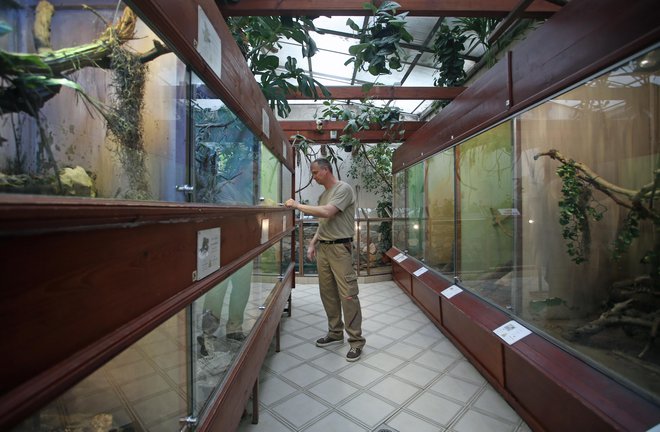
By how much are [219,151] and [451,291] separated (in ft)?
8.22

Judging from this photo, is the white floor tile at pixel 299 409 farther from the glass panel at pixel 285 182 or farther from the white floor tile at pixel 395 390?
the glass panel at pixel 285 182

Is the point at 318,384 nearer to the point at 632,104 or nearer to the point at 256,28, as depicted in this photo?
the point at 632,104

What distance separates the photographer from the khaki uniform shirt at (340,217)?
2805 millimetres

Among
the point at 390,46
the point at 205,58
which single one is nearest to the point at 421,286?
the point at 390,46

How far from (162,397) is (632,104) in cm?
222

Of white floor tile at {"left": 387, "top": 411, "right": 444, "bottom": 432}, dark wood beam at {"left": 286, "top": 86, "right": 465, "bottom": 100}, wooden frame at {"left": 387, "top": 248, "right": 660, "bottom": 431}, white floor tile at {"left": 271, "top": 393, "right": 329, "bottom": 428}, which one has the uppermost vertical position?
dark wood beam at {"left": 286, "top": 86, "right": 465, "bottom": 100}

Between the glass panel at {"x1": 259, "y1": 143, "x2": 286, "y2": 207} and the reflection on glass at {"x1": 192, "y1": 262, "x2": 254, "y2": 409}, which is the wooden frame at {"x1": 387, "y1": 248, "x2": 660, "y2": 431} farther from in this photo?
the glass panel at {"x1": 259, "y1": 143, "x2": 286, "y2": 207}

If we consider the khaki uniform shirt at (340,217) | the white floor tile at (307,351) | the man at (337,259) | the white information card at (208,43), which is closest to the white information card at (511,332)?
the man at (337,259)

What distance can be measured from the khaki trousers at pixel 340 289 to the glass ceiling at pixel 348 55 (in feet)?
8.22

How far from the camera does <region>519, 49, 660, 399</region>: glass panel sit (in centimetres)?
132

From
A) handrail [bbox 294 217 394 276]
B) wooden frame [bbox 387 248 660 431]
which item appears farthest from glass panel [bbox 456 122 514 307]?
handrail [bbox 294 217 394 276]

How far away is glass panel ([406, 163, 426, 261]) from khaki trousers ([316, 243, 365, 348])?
1863 mm

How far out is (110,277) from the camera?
1.77ft

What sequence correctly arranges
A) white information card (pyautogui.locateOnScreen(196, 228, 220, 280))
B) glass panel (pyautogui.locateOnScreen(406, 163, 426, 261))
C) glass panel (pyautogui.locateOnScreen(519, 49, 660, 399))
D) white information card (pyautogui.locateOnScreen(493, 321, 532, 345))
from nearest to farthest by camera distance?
white information card (pyautogui.locateOnScreen(196, 228, 220, 280)), glass panel (pyautogui.locateOnScreen(519, 49, 660, 399)), white information card (pyautogui.locateOnScreen(493, 321, 532, 345)), glass panel (pyautogui.locateOnScreen(406, 163, 426, 261))
